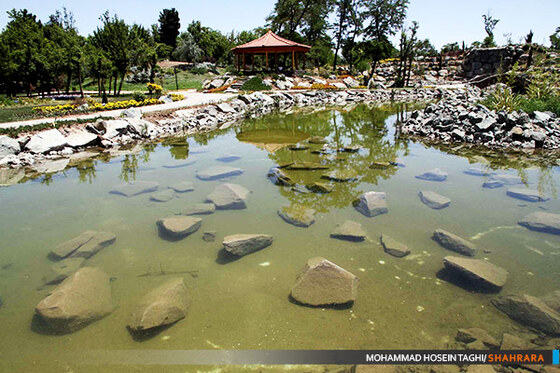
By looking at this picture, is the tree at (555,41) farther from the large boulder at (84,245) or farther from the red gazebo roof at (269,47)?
the large boulder at (84,245)

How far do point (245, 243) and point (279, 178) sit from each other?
115 inches

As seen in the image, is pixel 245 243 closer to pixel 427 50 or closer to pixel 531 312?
pixel 531 312

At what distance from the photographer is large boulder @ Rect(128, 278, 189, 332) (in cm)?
281

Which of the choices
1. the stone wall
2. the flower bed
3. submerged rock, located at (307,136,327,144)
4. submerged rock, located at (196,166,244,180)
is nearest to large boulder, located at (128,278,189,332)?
submerged rock, located at (196,166,244,180)

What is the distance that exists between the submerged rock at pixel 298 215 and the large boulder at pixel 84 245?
2473 millimetres

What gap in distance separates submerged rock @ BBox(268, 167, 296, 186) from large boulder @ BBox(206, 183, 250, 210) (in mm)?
884

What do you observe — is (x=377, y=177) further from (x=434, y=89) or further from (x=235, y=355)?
(x=434, y=89)

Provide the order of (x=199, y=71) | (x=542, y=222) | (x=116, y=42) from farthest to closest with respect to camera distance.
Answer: (x=199, y=71)
(x=116, y=42)
(x=542, y=222)

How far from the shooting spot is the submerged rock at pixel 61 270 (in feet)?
11.7

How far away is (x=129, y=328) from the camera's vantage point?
2.86m

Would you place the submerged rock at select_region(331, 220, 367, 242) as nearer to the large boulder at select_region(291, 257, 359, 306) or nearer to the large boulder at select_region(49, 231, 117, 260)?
the large boulder at select_region(291, 257, 359, 306)

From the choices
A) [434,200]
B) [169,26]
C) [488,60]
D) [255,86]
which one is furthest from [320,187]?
[169,26]

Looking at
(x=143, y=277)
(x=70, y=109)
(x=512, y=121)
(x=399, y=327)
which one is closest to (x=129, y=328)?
(x=143, y=277)

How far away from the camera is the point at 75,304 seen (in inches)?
117
